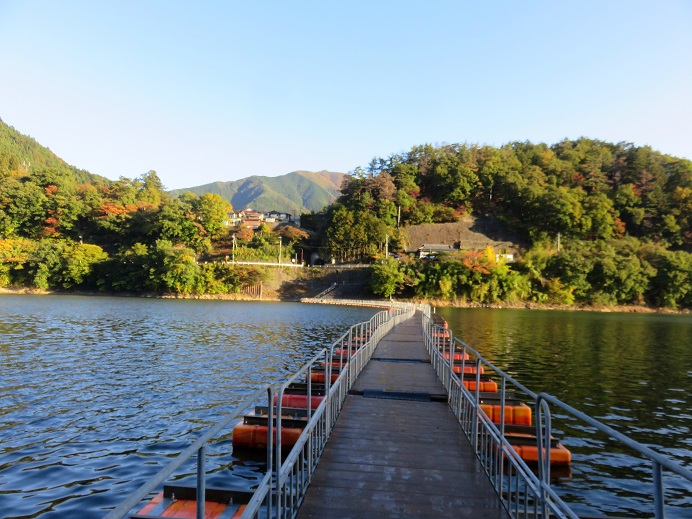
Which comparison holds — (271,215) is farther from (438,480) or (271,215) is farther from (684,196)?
(438,480)

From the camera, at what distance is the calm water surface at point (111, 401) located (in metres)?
8.08

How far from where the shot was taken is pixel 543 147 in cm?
11381

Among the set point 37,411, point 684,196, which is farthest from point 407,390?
point 684,196

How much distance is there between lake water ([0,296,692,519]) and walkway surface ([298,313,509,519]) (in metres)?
2.42

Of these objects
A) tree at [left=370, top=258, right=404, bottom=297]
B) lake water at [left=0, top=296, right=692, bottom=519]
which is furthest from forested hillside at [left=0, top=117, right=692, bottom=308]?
lake water at [left=0, top=296, right=692, bottom=519]

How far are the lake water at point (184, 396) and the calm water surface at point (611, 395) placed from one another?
0.16 feet

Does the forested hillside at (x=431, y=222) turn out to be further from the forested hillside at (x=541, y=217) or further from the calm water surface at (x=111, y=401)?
the calm water surface at (x=111, y=401)

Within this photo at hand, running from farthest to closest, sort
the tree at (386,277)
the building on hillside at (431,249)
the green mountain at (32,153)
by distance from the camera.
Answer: the green mountain at (32,153) → the building on hillside at (431,249) → the tree at (386,277)

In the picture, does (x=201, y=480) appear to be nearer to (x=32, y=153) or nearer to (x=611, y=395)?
(x=611, y=395)

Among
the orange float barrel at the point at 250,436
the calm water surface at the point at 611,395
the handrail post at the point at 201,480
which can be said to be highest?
the handrail post at the point at 201,480

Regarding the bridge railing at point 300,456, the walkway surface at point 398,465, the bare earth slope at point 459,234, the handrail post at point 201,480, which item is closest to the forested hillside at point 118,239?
the bare earth slope at point 459,234

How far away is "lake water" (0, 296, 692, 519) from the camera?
27.0 feet

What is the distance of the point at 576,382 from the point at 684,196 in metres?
85.6

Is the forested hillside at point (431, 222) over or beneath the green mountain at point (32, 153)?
beneath
